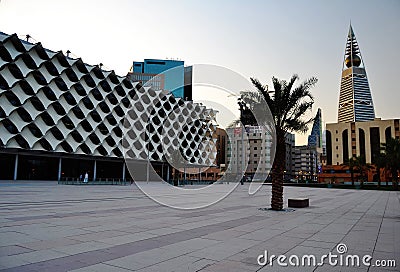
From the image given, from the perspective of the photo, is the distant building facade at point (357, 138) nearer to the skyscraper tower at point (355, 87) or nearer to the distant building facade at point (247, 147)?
the distant building facade at point (247, 147)

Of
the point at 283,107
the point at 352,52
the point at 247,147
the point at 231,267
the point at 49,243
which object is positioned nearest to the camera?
the point at 231,267

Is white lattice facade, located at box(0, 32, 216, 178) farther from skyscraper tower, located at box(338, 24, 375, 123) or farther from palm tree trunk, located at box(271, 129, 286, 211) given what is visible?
skyscraper tower, located at box(338, 24, 375, 123)

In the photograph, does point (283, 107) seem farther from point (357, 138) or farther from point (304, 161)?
point (304, 161)

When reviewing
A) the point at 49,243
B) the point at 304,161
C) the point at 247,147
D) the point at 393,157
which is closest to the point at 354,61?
the point at 304,161

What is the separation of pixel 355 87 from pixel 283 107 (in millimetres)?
185052

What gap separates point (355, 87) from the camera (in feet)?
595

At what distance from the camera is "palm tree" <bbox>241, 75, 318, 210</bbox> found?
15.4 metres

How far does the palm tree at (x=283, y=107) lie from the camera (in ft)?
50.6

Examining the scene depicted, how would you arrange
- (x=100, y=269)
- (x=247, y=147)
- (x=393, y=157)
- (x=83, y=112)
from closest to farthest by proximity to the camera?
(x=100, y=269)
(x=247, y=147)
(x=393, y=157)
(x=83, y=112)

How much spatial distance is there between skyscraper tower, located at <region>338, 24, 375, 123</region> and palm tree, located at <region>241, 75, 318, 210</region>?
180589 mm

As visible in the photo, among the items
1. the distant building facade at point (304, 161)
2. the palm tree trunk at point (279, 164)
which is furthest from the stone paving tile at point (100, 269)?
the distant building facade at point (304, 161)

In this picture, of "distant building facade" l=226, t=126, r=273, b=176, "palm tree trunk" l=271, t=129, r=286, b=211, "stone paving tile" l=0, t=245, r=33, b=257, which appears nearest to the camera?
"stone paving tile" l=0, t=245, r=33, b=257

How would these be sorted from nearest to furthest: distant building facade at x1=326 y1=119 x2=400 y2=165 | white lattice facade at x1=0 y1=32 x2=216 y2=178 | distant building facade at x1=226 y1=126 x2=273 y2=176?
distant building facade at x1=226 y1=126 x2=273 y2=176 → white lattice facade at x1=0 y1=32 x2=216 y2=178 → distant building facade at x1=326 y1=119 x2=400 y2=165

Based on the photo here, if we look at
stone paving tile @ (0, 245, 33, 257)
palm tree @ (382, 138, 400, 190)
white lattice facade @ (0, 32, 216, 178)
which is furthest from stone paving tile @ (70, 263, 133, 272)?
palm tree @ (382, 138, 400, 190)
